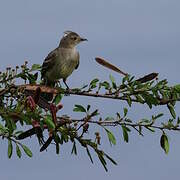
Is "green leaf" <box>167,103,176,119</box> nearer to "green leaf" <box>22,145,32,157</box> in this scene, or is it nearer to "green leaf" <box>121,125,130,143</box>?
"green leaf" <box>121,125,130,143</box>

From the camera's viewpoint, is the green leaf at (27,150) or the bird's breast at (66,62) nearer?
the green leaf at (27,150)

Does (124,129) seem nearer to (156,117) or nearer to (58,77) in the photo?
(156,117)

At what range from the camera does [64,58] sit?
15.3 metres

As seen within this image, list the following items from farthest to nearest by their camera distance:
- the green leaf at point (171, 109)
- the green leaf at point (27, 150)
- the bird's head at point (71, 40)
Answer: the bird's head at point (71, 40) → the green leaf at point (171, 109) → the green leaf at point (27, 150)

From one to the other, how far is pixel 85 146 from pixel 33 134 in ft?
1.39

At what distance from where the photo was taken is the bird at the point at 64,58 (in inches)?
575

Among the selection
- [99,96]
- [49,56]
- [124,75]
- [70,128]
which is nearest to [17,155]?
[70,128]

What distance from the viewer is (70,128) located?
4.55 metres

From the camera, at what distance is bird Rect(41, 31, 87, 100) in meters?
14.6

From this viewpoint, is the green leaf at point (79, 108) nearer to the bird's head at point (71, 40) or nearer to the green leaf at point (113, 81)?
the green leaf at point (113, 81)

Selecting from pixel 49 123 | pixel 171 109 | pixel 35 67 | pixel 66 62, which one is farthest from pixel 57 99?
pixel 66 62

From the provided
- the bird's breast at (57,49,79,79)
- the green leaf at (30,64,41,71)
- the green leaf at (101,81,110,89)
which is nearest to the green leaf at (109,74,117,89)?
the green leaf at (101,81,110,89)

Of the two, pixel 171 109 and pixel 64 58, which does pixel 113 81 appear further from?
pixel 64 58

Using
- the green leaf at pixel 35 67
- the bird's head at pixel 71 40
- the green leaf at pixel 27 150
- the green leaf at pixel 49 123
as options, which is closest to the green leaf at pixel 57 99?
the green leaf at pixel 35 67
